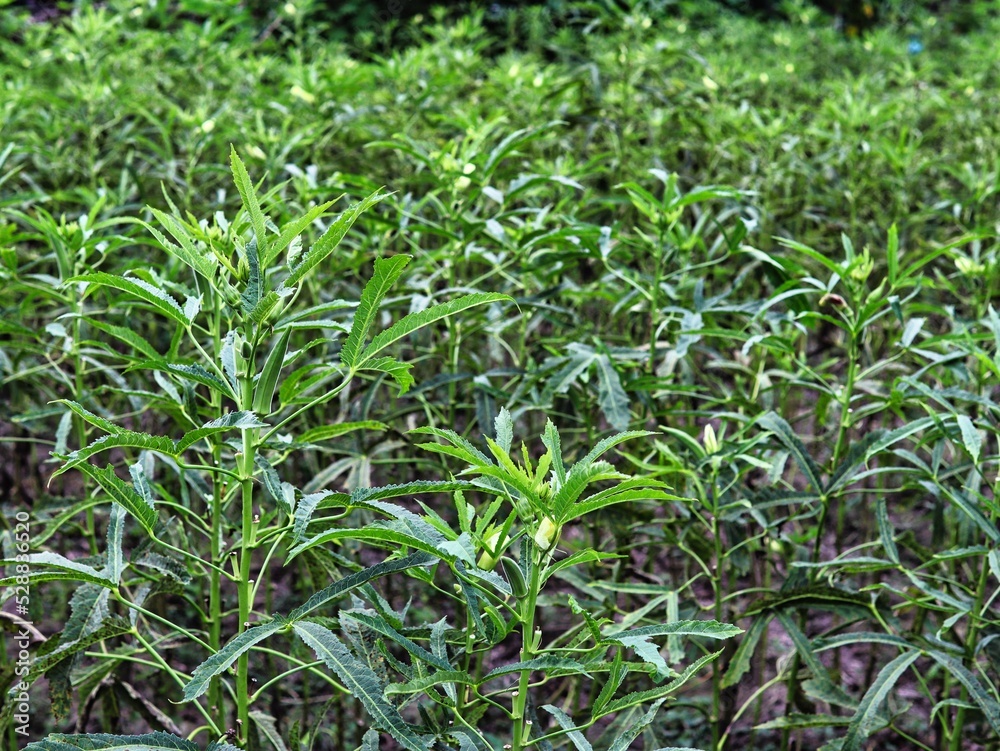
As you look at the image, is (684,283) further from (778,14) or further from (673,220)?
(778,14)

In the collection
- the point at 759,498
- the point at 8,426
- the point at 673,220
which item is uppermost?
the point at 673,220

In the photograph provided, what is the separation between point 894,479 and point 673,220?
1.93m

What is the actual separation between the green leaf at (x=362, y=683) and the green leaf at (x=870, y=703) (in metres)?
0.98

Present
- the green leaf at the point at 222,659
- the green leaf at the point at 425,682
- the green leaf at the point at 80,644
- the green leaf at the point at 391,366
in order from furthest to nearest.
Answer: the green leaf at the point at 80,644 < the green leaf at the point at 391,366 < the green leaf at the point at 425,682 < the green leaf at the point at 222,659

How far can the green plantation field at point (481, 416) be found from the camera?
1.51 m

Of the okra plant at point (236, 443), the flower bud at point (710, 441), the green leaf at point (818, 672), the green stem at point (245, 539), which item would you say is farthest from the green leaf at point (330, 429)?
the green leaf at point (818, 672)

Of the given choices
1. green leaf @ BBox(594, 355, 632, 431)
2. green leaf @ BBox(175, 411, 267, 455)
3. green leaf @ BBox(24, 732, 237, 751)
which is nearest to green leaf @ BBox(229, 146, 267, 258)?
green leaf @ BBox(175, 411, 267, 455)

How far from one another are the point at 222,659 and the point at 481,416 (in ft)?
3.88

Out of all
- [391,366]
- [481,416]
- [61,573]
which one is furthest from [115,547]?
[481,416]

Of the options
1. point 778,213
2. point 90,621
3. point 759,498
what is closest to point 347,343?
point 90,621

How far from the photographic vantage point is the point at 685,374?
2693mm

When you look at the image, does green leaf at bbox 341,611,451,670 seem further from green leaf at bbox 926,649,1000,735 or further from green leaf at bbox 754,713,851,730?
green leaf at bbox 926,649,1000,735

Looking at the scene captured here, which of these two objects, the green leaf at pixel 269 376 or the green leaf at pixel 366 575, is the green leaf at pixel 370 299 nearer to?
the green leaf at pixel 269 376

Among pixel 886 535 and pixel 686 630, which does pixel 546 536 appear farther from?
pixel 886 535
